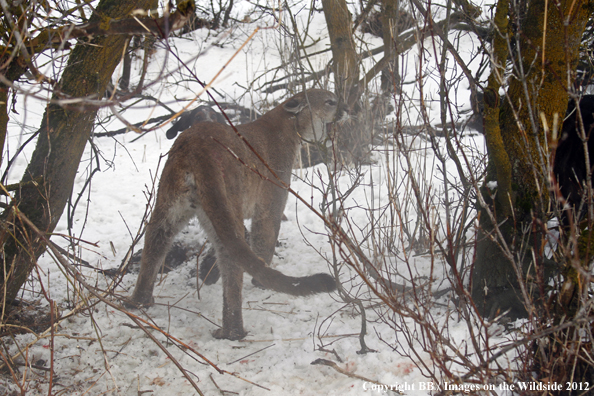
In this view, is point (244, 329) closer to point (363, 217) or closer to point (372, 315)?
point (372, 315)

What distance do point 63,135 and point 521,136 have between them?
9.54 feet

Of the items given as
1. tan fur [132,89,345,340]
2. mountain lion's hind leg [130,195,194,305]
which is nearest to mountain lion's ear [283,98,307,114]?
tan fur [132,89,345,340]

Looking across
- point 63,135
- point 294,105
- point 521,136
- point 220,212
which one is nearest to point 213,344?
point 220,212

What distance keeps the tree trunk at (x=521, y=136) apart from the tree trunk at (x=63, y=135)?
7.77 feet

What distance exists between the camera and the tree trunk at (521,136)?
2.40 meters

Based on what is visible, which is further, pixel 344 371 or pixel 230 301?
pixel 230 301

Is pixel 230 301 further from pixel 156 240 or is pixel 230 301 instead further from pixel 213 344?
pixel 156 240

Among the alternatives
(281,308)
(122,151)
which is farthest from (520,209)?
(122,151)

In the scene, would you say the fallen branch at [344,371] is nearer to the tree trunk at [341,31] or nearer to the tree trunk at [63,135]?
the tree trunk at [63,135]

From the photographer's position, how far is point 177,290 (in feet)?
12.0

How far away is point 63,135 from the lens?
2.71 metres

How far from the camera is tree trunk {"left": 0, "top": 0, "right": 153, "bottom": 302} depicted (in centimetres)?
263

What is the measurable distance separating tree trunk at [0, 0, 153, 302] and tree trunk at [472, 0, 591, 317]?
93.3 inches

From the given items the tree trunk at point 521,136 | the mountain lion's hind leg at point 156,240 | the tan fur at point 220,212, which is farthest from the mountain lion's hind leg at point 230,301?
the tree trunk at point 521,136
